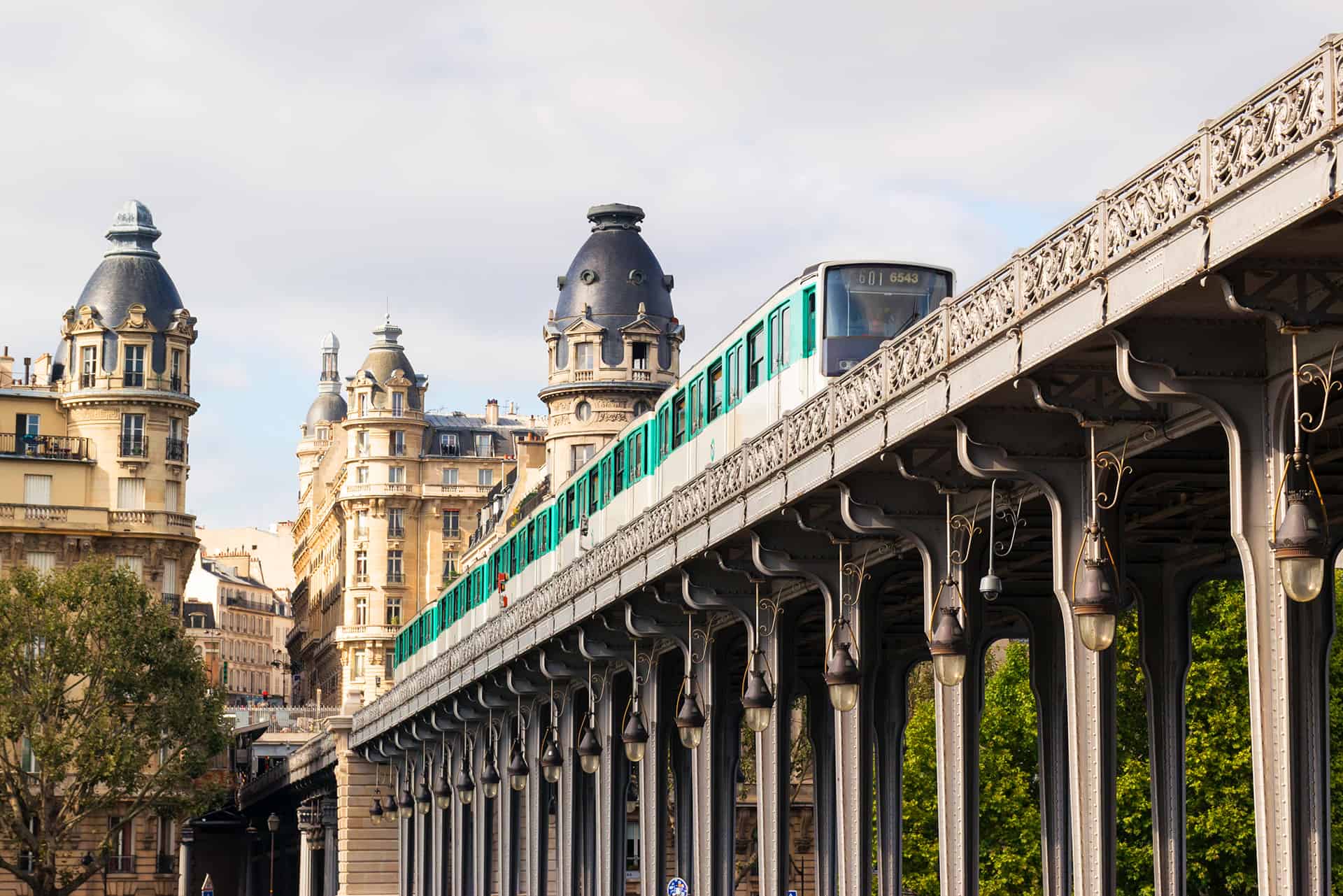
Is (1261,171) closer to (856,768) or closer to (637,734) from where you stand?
(856,768)

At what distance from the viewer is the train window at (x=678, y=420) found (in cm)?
4497

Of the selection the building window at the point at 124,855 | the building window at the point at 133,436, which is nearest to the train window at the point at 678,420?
the building window at the point at 124,855

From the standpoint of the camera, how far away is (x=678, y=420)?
45.5 m

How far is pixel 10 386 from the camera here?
122 metres

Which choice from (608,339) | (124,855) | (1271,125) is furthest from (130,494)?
(1271,125)

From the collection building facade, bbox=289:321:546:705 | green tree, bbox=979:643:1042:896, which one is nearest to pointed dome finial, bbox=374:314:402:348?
building facade, bbox=289:321:546:705

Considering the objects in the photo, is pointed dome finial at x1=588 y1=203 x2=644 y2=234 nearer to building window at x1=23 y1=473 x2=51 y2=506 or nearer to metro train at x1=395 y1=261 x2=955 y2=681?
building window at x1=23 y1=473 x2=51 y2=506

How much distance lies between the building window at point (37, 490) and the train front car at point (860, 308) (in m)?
84.6

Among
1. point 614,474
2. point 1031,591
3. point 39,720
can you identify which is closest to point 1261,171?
point 1031,591

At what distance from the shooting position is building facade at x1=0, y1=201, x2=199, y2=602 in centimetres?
11512

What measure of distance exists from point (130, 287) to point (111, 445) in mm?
8557

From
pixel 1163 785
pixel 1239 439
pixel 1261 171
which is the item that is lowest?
pixel 1163 785

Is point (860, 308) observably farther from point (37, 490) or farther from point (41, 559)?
point (37, 490)

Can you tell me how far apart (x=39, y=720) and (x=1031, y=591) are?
220 ft
